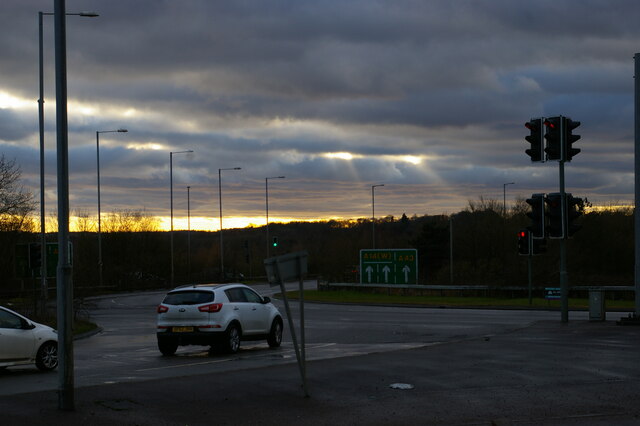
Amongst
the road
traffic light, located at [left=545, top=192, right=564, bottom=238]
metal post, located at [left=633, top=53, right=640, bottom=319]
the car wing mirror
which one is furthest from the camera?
traffic light, located at [left=545, top=192, right=564, bottom=238]

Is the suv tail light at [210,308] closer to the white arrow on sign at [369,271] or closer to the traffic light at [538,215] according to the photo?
the traffic light at [538,215]

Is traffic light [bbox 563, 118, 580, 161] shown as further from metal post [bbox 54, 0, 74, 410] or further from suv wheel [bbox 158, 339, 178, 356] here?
metal post [bbox 54, 0, 74, 410]

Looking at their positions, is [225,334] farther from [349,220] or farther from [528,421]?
[349,220]

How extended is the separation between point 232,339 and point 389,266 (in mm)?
34252

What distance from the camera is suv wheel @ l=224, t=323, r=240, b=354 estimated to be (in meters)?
20.1

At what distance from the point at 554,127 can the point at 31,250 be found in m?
17.2

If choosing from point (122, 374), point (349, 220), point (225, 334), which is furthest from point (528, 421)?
point (349, 220)

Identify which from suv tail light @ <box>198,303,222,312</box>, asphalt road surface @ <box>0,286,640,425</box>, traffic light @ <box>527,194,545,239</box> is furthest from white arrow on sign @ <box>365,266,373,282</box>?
suv tail light @ <box>198,303,222,312</box>

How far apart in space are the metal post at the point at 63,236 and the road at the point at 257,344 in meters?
3.16

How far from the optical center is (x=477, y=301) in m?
47.0

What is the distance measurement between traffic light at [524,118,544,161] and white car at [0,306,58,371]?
14.4m

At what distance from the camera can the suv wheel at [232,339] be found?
20.1 meters

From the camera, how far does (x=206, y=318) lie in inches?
786

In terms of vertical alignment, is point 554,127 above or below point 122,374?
above
